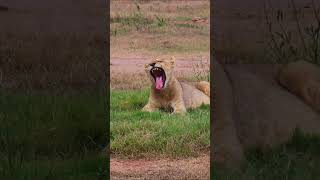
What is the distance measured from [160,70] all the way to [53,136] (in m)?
0.79

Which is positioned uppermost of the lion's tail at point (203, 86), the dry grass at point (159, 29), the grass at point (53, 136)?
the dry grass at point (159, 29)

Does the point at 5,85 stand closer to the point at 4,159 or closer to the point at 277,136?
the point at 4,159

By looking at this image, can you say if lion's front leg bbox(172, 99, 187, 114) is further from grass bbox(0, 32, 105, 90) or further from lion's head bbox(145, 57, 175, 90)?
grass bbox(0, 32, 105, 90)

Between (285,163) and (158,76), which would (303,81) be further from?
(158,76)

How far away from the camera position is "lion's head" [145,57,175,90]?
3.96 m

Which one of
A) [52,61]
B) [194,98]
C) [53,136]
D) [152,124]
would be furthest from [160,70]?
[52,61]

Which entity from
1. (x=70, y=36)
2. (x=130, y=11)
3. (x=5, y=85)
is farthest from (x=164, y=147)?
(x=130, y=11)

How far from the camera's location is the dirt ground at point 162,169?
3541 mm

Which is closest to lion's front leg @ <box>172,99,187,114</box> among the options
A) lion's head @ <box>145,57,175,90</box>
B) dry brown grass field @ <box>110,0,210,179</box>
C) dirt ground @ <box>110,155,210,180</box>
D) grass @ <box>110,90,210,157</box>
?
dry brown grass field @ <box>110,0,210,179</box>

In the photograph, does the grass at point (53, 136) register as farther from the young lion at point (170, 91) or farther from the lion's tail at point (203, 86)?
the lion's tail at point (203, 86)

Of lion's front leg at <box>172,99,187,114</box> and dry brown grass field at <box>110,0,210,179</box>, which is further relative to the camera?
lion's front leg at <box>172,99,187,114</box>

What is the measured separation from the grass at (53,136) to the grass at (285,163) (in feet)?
2.39

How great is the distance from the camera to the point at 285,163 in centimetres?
404

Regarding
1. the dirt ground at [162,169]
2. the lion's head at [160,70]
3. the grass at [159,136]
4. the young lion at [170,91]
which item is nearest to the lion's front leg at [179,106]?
the young lion at [170,91]
